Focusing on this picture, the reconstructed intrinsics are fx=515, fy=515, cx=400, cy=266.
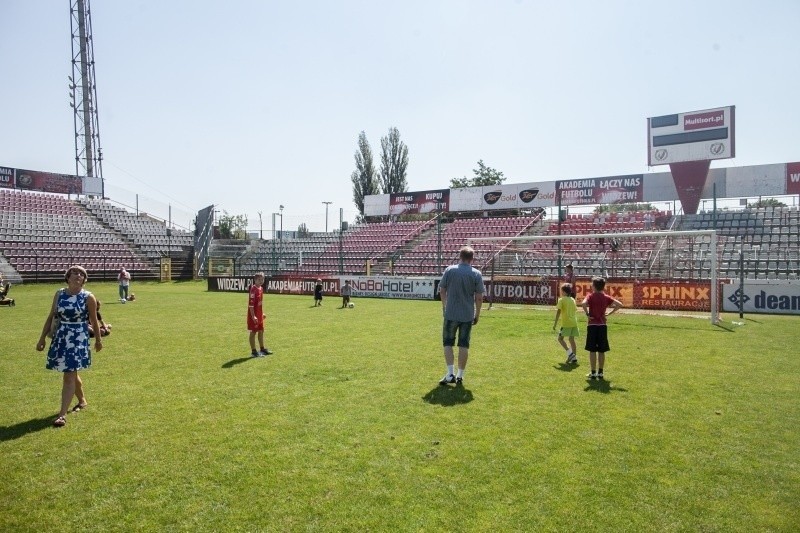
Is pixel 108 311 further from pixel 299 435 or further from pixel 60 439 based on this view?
pixel 299 435

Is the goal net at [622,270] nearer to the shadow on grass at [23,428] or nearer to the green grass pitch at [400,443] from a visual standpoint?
the green grass pitch at [400,443]

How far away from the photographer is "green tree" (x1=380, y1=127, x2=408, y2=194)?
65.2m

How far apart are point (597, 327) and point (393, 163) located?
5889cm

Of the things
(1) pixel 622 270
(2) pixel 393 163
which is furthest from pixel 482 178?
(1) pixel 622 270

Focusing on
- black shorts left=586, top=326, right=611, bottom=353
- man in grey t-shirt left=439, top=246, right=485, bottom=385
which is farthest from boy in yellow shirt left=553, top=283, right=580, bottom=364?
man in grey t-shirt left=439, top=246, right=485, bottom=385

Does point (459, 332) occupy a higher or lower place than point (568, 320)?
higher

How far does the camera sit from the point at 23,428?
572 centimetres

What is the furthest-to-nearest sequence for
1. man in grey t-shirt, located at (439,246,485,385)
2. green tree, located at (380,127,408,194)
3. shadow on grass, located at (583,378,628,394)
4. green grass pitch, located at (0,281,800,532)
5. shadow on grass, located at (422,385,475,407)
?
green tree, located at (380,127,408,194), man in grey t-shirt, located at (439,246,485,385), shadow on grass, located at (583,378,628,394), shadow on grass, located at (422,385,475,407), green grass pitch, located at (0,281,800,532)

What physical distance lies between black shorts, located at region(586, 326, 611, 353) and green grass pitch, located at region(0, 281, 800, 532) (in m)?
0.53

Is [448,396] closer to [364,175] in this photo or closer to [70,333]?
[70,333]

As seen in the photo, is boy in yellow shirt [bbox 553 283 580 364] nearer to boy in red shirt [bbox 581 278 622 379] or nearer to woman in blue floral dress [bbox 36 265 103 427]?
boy in red shirt [bbox 581 278 622 379]

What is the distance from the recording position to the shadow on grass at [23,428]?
5489 millimetres

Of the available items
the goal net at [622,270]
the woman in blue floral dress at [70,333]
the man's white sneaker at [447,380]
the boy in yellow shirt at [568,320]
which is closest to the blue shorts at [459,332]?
the man's white sneaker at [447,380]

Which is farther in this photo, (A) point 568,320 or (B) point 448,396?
(A) point 568,320
